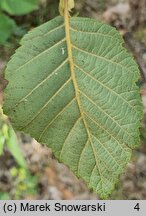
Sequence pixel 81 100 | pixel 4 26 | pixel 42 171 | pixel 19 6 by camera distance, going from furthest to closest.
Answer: pixel 42 171, pixel 4 26, pixel 19 6, pixel 81 100

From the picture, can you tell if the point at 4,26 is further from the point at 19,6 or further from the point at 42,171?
the point at 42,171

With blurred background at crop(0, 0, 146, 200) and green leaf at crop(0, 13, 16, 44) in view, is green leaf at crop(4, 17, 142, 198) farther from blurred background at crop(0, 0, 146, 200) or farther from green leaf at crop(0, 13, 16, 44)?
blurred background at crop(0, 0, 146, 200)

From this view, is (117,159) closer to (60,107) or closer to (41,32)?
(60,107)

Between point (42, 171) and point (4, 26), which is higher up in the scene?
point (4, 26)

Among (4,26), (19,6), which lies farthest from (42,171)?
(19,6)

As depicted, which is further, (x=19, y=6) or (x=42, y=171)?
(x=42, y=171)

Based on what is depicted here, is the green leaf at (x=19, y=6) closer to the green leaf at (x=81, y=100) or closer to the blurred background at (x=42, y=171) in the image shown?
the blurred background at (x=42, y=171)

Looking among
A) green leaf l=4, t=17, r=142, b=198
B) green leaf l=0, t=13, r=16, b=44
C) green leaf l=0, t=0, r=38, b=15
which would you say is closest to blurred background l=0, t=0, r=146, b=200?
green leaf l=0, t=13, r=16, b=44

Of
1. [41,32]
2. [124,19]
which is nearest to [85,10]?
[124,19]
